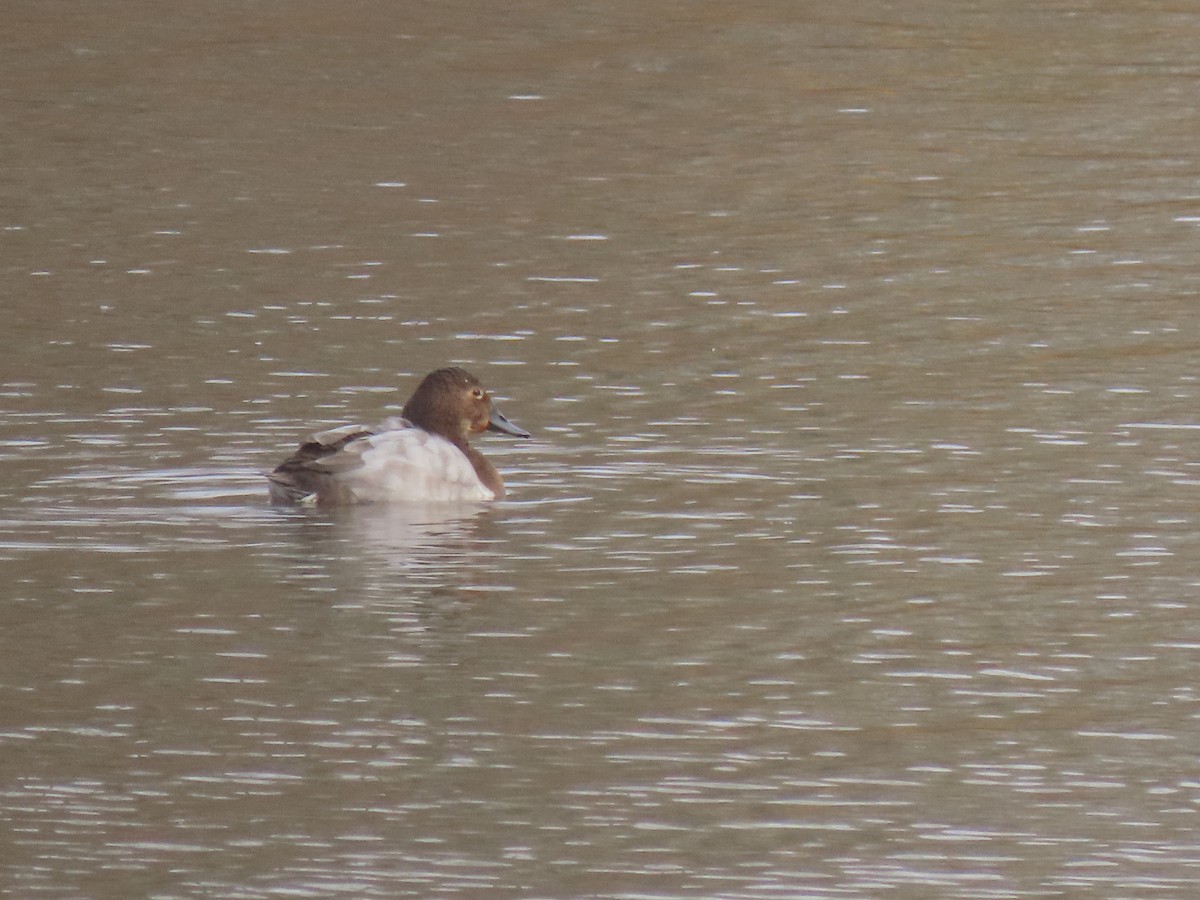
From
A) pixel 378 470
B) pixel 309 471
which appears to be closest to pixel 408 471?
pixel 378 470

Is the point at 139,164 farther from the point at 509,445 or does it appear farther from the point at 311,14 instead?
the point at 509,445

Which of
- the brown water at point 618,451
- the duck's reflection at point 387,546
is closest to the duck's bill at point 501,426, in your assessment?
the brown water at point 618,451

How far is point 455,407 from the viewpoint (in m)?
11.9

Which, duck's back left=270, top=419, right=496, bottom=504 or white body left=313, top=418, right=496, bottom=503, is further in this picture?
white body left=313, top=418, right=496, bottom=503

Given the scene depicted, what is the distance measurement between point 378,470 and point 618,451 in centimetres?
107

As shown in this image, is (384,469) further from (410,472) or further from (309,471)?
(309,471)

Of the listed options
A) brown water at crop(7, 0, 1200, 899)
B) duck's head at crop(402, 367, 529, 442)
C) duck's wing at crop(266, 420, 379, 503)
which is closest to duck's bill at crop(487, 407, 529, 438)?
duck's head at crop(402, 367, 529, 442)

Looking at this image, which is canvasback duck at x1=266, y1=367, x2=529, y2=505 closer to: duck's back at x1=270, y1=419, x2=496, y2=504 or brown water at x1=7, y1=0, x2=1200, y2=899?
duck's back at x1=270, y1=419, x2=496, y2=504

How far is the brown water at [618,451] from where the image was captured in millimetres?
7188

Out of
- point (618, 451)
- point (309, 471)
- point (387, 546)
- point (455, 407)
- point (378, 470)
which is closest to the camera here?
point (387, 546)

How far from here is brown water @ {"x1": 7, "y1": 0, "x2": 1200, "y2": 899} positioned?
7188 mm

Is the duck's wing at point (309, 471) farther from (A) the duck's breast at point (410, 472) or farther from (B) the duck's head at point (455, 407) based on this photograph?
(B) the duck's head at point (455, 407)

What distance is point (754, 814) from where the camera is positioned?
7.13 meters

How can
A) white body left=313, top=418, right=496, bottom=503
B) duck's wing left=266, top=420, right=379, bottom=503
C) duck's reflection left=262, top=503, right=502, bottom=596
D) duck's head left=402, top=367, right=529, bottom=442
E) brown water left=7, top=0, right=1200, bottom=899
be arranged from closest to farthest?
1. brown water left=7, top=0, right=1200, bottom=899
2. duck's reflection left=262, top=503, right=502, bottom=596
3. duck's wing left=266, top=420, right=379, bottom=503
4. white body left=313, top=418, right=496, bottom=503
5. duck's head left=402, top=367, right=529, bottom=442
